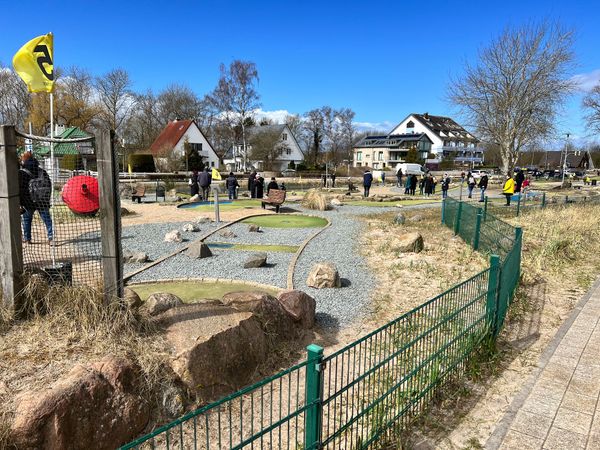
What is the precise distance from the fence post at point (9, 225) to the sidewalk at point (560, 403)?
14.5 ft

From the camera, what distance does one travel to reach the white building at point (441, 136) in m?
81.4

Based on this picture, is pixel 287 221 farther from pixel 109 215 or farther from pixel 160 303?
pixel 109 215

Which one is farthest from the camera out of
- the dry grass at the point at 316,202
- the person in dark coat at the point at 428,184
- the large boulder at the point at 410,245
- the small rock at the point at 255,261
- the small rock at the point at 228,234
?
the person in dark coat at the point at 428,184

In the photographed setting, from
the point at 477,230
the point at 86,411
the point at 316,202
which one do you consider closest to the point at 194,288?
the point at 86,411

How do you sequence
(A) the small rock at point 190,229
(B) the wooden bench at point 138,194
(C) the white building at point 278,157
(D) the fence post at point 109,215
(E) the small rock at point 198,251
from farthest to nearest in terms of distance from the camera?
(C) the white building at point 278,157
(B) the wooden bench at point 138,194
(A) the small rock at point 190,229
(E) the small rock at point 198,251
(D) the fence post at point 109,215

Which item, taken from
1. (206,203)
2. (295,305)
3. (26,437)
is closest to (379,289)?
(295,305)

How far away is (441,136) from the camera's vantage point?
81875mm

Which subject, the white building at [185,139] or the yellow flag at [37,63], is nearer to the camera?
the yellow flag at [37,63]

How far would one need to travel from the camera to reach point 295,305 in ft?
18.2

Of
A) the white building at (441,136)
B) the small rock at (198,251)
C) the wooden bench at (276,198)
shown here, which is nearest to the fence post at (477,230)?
the small rock at (198,251)

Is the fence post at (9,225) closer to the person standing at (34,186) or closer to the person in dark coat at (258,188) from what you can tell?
the person standing at (34,186)

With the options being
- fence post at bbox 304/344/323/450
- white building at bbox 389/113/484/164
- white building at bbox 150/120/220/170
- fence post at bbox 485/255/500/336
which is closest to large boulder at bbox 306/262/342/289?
fence post at bbox 485/255/500/336

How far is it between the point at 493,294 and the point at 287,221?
34.0ft

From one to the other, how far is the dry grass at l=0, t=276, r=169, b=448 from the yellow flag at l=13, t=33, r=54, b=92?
125 inches
